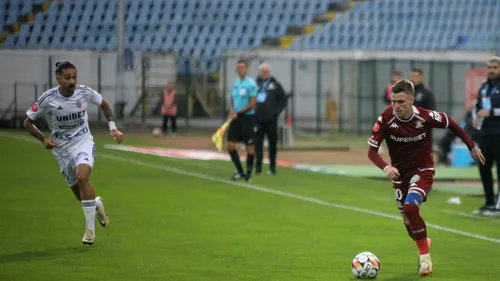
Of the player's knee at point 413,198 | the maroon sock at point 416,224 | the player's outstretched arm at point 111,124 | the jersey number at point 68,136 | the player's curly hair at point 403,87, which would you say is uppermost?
the player's curly hair at point 403,87

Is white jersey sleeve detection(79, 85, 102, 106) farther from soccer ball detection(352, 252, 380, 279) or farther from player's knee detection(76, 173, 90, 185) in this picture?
soccer ball detection(352, 252, 380, 279)

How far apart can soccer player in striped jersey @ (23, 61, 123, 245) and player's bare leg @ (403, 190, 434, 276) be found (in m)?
3.48

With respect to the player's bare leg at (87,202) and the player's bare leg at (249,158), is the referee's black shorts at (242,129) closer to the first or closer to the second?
the player's bare leg at (249,158)

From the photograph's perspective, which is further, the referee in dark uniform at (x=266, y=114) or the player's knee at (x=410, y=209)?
the referee in dark uniform at (x=266, y=114)

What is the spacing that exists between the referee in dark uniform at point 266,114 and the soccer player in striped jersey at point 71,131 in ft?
30.2

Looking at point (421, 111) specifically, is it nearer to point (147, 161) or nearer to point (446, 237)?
point (446, 237)

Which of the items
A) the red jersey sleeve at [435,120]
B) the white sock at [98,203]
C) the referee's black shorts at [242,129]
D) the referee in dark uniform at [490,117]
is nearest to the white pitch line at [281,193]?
the referee's black shorts at [242,129]

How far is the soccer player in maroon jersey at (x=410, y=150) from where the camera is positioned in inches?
433

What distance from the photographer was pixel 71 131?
12992 millimetres

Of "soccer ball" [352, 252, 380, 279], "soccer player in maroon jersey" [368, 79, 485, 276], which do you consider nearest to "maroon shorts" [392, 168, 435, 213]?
"soccer player in maroon jersey" [368, 79, 485, 276]

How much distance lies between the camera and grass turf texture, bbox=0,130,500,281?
11.3m

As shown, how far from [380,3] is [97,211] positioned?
1127 inches

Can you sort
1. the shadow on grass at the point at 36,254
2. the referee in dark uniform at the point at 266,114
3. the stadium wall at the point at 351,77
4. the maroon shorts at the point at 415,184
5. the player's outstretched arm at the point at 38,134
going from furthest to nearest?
1. the stadium wall at the point at 351,77
2. the referee in dark uniform at the point at 266,114
3. the player's outstretched arm at the point at 38,134
4. the shadow on grass at the point at 36,254
5. the maroon shorts at the point at 415,184

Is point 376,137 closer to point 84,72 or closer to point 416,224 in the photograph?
point 416,224
